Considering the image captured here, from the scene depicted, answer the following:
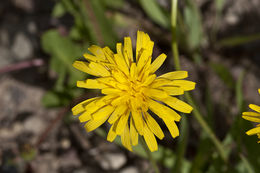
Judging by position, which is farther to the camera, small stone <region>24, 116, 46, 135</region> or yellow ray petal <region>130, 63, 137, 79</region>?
small stone <region>24, 116, 46, 135</region>

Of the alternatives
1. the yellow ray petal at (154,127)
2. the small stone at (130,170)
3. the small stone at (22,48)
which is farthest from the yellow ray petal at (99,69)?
the small stone at (22,48)

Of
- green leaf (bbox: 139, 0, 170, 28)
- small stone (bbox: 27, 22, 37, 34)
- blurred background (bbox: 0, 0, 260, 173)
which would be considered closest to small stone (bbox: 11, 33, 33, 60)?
blurred background (bbox: 0, 0, 260, 173)

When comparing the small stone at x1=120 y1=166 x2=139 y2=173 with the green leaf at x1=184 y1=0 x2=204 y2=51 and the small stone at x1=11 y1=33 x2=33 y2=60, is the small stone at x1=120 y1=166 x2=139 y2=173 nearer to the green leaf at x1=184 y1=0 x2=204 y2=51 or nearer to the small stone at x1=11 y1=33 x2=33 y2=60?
the green leaf at x1=184 y1=0 x2=204 y2=51

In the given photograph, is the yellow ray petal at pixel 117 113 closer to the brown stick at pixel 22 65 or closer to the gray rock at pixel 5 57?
the brown stick at pixel 22 65

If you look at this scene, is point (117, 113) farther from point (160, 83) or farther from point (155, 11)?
point (155, 11)

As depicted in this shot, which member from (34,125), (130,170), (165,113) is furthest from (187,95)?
(34,125)
